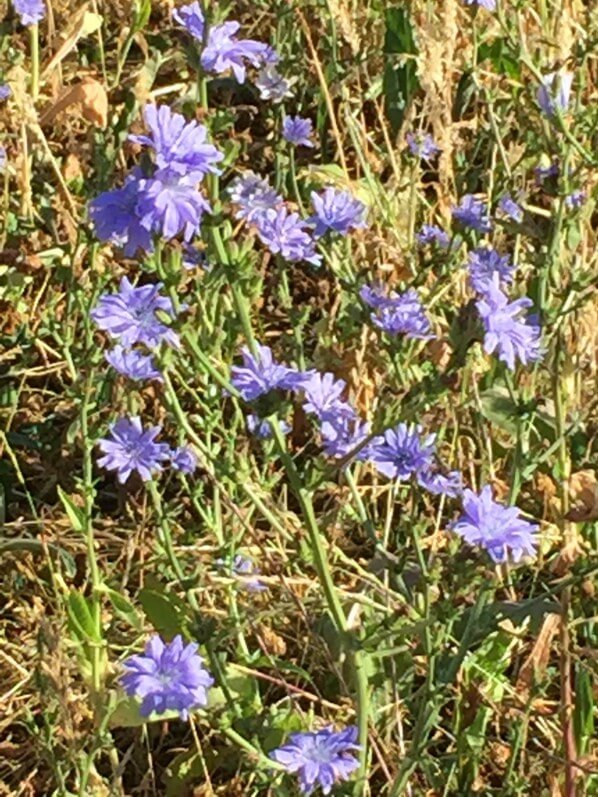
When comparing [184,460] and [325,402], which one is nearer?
[325,402]

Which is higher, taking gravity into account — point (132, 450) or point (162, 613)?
point (132, 450)

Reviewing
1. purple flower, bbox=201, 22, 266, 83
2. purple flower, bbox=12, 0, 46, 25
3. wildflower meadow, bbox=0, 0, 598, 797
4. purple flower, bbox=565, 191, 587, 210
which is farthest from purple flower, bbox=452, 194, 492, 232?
purple flower, bbox=12, 0, 46, 25

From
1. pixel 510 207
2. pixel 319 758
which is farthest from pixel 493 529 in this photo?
pixel 510 207

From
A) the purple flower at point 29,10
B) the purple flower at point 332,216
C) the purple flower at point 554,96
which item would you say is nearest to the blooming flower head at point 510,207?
the purple flower at point 554,96

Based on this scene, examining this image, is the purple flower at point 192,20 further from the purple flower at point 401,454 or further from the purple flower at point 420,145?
the purple flower at point 420,145

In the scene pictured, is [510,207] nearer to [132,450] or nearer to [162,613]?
[132,450]

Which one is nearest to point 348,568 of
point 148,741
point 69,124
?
point 148,741

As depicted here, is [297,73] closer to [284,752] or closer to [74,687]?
[74,687]
